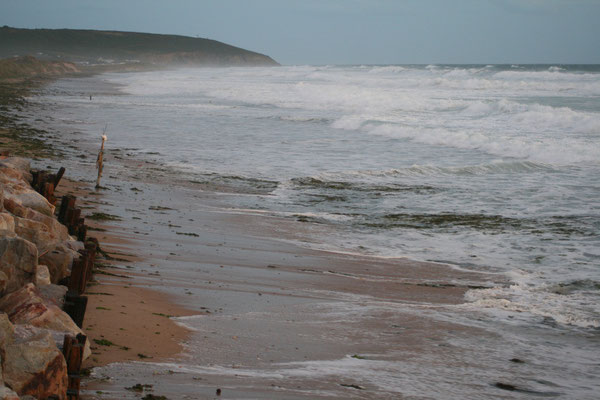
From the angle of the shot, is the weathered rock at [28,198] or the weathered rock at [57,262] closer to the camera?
the weathered rock at [57,262]

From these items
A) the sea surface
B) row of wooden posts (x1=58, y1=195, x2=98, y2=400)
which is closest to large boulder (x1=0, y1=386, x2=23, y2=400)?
row of wooden posts (x1=58, y1=195, x2=98, y2=400)

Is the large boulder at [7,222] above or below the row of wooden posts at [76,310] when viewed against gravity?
above

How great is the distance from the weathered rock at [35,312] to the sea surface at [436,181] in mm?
3483

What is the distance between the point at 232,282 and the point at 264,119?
74.4 feet

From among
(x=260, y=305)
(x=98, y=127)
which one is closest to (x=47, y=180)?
(x=260, y=305)

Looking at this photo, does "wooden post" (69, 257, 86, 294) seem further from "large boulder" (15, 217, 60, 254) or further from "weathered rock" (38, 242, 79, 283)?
"large boulder" (15, 217, 60, 254)

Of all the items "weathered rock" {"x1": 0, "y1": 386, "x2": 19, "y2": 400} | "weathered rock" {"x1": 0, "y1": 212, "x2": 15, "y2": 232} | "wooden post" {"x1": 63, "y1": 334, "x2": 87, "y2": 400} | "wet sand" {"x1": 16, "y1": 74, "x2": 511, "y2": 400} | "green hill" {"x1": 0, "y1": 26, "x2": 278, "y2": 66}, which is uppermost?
"green hill" {"x1": 0, "y1": 26, "x2": 278, "y2": 66}

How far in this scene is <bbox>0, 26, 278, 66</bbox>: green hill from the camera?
134 metres

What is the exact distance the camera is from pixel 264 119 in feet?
96.5

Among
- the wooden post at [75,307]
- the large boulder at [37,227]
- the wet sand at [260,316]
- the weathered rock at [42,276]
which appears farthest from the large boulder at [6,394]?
the large boulder at [37,227]

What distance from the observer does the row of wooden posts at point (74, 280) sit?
388cm

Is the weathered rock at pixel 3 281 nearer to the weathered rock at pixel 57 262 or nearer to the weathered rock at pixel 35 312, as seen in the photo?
the weathered rock at pixel 35 312

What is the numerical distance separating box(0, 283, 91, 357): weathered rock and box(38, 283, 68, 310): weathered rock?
0.97 ft

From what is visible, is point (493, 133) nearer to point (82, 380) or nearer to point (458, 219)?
point (458, 219)
